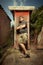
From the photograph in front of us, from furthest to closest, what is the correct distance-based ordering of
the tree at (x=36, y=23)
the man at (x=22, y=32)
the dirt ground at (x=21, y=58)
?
the tree at (x=36, y=23)
the man at (x=22, y=32)
the dirt ground at (x=21, y=58)

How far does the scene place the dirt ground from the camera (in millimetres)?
2619

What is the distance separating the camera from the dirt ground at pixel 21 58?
103 inches

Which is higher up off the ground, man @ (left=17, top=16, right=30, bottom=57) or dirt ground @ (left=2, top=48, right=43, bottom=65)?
man @ (left=17, top=16, right=30, bottom=57)

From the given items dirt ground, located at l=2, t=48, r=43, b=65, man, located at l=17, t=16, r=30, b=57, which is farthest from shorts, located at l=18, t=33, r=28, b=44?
dirt ground, located at l=2, t=48, r=43, b=65

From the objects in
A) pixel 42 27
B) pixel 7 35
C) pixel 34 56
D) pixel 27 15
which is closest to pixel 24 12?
pixel 27 15

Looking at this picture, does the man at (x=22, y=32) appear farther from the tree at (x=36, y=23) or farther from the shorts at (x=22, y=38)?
the tree at (x=36, y=23)

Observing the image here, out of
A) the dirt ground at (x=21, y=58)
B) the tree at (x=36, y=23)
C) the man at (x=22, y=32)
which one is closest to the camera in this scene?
the dirt ground at (x=21, y=58)

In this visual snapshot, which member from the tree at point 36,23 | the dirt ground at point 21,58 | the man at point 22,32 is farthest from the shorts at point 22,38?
the tree at point 36,23

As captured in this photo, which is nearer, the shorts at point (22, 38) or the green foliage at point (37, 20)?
the shorts at point (22, 38)

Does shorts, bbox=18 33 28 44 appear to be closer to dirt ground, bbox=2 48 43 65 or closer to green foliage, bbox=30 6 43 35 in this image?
dirt ground, bbox=2 48 43 65

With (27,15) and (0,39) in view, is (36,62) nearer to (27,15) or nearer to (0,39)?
(27,15)

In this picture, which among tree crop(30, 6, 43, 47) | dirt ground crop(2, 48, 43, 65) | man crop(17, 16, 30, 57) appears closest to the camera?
dirt ground crop(2, 48, 43, 65)

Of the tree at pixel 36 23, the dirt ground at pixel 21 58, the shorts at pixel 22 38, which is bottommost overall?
the dirt ground at pixel 21 58

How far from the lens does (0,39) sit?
373 centimetres
